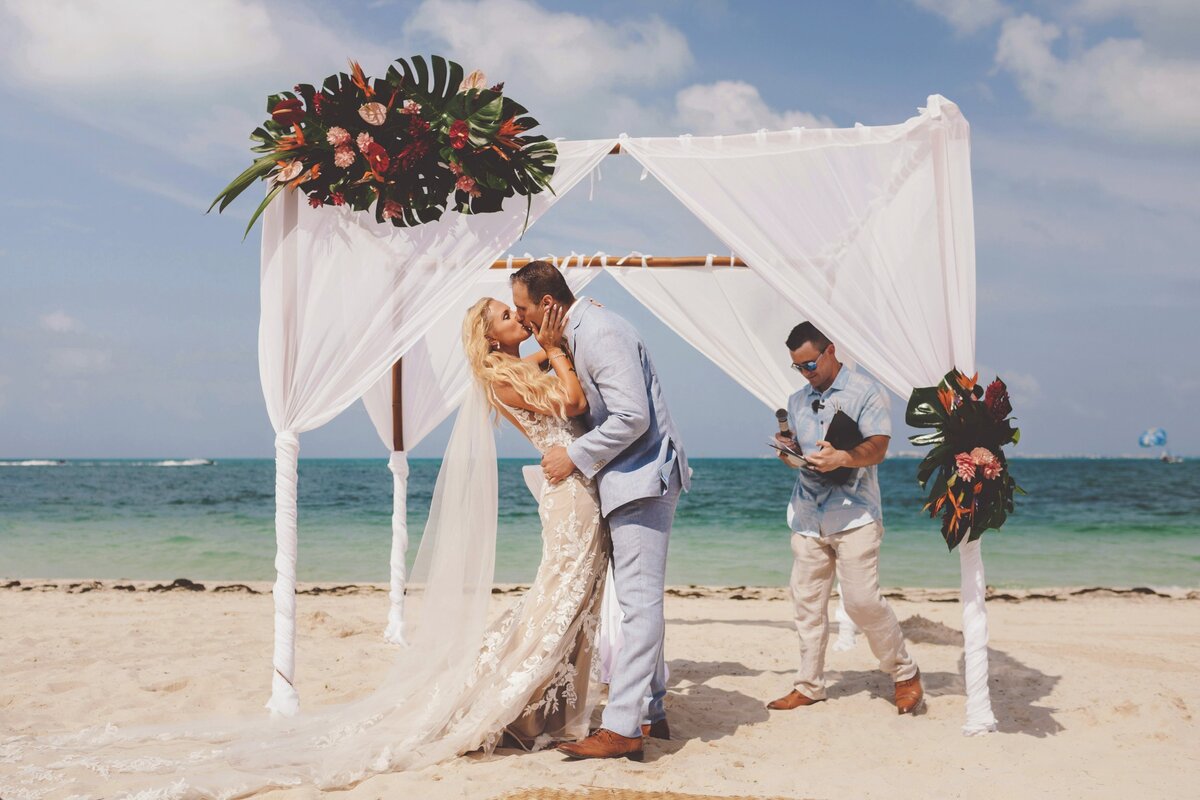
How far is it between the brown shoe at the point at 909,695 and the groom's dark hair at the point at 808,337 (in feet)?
5.35

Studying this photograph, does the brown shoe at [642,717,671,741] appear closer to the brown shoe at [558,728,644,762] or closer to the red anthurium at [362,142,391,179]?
the brown shoe at [558,728,644,762]

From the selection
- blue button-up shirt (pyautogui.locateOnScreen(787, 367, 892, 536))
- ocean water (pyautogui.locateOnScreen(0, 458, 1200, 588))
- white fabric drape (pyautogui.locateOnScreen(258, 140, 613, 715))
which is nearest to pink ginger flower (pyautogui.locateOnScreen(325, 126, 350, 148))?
white fabric drape (pyautogui.locateOnScreen(258, 140, 613, 715))

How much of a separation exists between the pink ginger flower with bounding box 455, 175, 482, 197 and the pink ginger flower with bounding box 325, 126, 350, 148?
503 millimetres

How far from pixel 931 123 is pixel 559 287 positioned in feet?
5.95

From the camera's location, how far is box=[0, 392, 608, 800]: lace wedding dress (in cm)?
338

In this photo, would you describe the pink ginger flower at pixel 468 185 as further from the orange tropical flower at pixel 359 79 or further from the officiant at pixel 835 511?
the officiant at pixel 835 511

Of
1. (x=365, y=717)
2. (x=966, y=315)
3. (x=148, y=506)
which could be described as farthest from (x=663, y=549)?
(x=148, y=506)

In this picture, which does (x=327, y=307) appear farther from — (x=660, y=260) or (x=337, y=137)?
(x=660, y=260)

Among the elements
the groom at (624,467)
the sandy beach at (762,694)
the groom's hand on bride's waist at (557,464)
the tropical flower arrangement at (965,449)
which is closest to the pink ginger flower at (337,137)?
the groom at (624,467)

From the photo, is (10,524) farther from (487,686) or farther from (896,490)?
(896,490)

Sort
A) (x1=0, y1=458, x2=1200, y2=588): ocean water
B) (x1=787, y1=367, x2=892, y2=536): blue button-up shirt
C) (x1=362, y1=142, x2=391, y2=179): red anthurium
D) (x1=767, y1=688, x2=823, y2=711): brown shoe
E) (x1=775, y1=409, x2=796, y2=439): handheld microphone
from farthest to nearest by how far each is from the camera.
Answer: (x1=0, y1=458, x2=1200, y2=588): ocean water < (x1=775, y1=409, x2=796, y2=439): handheld microphone < (x1=767, y1=688, x2=823, y2=711): brown shoe < (x1=787, y1=367, x2=892, y2=536): blue button-up shirt < (x1=362, y1=142, x2=391, y2=179): red anthurium

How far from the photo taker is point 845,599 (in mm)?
4293

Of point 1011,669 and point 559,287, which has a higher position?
point 559,287

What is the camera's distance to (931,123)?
400 centimetres
